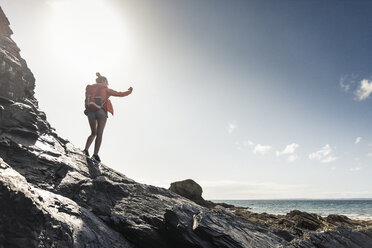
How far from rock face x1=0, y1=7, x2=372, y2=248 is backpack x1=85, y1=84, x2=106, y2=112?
1.95 meters

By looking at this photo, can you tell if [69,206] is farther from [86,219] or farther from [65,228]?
[65,228]

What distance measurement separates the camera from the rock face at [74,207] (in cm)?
391

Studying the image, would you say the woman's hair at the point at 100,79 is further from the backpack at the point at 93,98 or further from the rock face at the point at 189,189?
the rock face at the point at 189,189

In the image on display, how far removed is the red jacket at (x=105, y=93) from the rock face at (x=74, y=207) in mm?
2374

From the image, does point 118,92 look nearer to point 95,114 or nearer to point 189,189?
point 95,114

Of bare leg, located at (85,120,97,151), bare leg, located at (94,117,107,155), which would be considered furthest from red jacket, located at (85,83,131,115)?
bare leg, located at (85,120,97,151)

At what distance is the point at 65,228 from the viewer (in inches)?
169

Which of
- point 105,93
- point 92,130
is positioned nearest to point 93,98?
point 105,93

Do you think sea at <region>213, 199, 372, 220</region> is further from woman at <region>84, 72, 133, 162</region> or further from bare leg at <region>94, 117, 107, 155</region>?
woman at <region>84, 72, 133, 162</region>

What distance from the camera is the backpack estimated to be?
9786 millimetres

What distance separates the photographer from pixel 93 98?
9.89 meters

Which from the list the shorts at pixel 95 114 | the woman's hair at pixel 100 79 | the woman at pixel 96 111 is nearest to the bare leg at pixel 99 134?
the woman at pixel 96 111

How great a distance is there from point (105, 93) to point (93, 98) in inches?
23.7

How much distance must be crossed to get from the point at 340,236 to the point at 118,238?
10.5 metres
